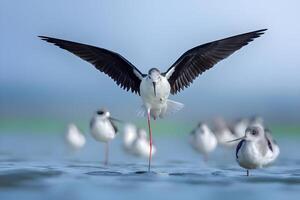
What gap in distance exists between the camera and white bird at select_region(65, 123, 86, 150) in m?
18.8

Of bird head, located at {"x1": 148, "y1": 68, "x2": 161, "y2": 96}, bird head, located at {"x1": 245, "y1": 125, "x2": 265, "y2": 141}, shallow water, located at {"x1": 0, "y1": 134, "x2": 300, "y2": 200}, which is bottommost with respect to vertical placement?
shallow water, located at {"x1": 0, "y1": 134, "x2": 300, "y2": 200}

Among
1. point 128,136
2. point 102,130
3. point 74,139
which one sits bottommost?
point 102,130

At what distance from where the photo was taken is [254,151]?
1105 centimetres

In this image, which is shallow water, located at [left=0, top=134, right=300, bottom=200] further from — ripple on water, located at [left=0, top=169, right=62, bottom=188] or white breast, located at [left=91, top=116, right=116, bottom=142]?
white breast, located at [left=91, top=116, right=116, bottom=142]

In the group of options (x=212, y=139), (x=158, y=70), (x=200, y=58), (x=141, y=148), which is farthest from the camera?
(x=212, y=139)

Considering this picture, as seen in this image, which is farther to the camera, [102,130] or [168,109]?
[102,130]

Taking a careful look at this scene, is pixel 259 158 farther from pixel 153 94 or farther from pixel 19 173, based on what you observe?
pixel 19 173

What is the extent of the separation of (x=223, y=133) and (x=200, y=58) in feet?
25.8

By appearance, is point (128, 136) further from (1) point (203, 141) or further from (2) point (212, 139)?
(1) point (203, 141)

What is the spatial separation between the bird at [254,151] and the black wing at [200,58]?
4.04 ft

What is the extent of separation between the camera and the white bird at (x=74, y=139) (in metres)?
18.8

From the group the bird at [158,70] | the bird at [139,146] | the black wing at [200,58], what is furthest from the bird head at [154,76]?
the bird at [139,146]

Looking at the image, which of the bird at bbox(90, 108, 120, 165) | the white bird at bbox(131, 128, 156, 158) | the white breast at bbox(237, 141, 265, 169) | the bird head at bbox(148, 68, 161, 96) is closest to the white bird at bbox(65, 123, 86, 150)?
the white bird at bbox(131, 128, 156, 158)

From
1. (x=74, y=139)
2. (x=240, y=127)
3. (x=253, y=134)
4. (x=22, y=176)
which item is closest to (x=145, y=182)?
(x=22, y=176)
